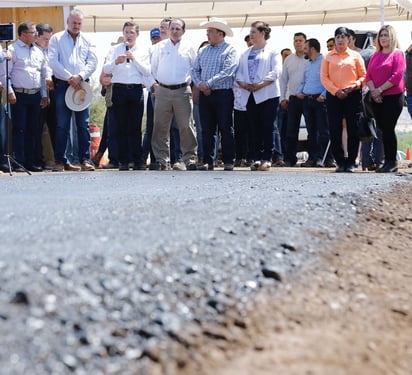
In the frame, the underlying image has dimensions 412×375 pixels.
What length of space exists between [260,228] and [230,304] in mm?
1340

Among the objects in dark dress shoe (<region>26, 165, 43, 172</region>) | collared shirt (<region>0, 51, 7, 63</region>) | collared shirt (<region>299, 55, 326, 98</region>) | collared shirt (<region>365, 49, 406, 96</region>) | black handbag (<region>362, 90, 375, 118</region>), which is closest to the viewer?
collared shirt (<region>365, 49, 406, 96</region>)

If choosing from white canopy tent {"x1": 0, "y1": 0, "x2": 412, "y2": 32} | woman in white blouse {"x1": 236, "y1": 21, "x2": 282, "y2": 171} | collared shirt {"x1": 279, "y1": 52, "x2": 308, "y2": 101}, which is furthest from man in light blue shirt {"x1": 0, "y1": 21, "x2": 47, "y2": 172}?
collared shirt {"x1": 279, "y1": 52, "x2": 308, "y2": 101}

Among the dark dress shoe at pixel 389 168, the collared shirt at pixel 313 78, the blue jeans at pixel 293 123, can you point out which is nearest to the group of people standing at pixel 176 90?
the dark dress shoe at pixel 389 168

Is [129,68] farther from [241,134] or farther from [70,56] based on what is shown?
[241,134]

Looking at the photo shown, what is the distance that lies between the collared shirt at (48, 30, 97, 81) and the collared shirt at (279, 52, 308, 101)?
3.17 meters

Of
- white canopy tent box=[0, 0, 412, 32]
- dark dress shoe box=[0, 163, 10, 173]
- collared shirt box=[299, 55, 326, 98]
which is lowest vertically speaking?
dark dress shoe box=[0, 163, 10, 173]

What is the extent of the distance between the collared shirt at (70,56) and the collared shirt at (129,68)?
0.25 meters

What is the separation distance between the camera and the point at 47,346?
287 cm

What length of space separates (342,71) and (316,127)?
2.39m

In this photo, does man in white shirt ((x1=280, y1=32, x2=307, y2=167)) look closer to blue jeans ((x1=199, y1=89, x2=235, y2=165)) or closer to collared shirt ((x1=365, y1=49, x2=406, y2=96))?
blue jeans ((x1=199, y1=89, x2=235, y2=165))

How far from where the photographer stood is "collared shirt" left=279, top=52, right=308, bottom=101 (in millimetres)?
13453

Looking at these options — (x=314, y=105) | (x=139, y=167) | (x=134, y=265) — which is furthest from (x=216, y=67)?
(x=134, y=265)

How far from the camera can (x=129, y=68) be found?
456 inches

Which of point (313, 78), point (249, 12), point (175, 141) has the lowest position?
point (175, 141)
